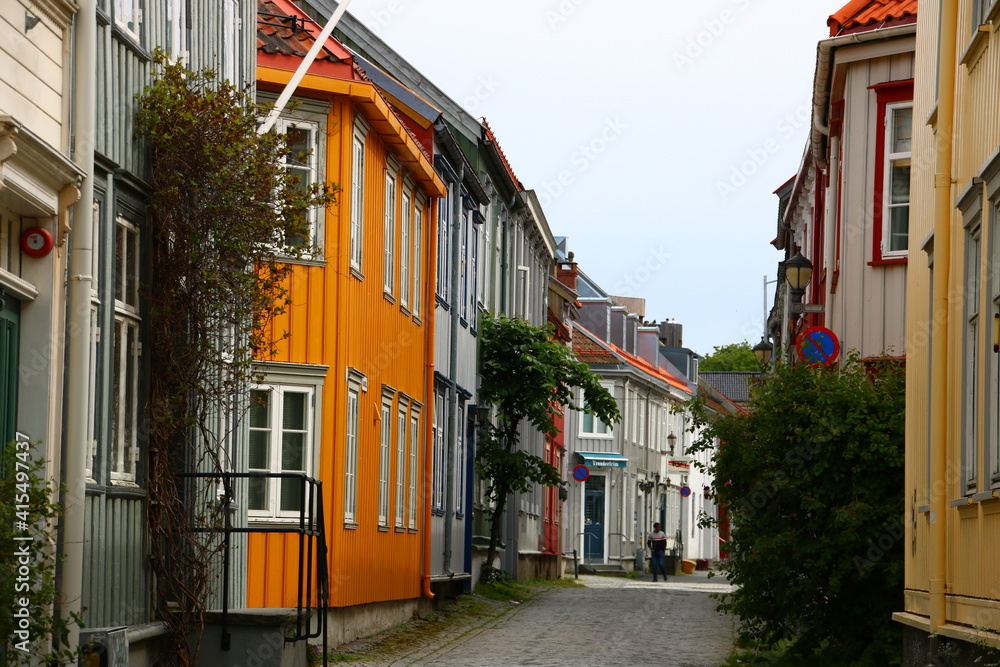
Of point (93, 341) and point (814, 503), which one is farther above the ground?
point (93, 341)

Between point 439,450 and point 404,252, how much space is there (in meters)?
4.15

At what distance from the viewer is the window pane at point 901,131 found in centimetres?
1667

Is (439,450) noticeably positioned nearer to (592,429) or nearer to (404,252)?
(404,252)

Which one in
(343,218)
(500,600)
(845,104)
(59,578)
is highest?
(845,104)

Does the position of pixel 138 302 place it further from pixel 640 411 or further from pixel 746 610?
pixel 640 411

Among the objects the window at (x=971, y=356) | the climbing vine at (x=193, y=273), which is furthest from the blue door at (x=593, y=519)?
the window at (x=971, y=356)

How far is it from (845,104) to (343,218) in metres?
5.91

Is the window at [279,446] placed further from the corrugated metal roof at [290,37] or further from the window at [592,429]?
the window at [592,429]

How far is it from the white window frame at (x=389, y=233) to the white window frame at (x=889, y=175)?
5.79 m

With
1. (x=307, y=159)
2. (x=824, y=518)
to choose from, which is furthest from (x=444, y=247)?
(x=824, y=518)

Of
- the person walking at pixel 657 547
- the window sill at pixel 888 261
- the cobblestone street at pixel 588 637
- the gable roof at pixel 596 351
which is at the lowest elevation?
the person walking at pixel 657 547

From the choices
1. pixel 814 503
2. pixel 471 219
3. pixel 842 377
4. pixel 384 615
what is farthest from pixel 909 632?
pixel 471 219

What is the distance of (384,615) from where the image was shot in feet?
60.7

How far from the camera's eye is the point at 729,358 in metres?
97.1
